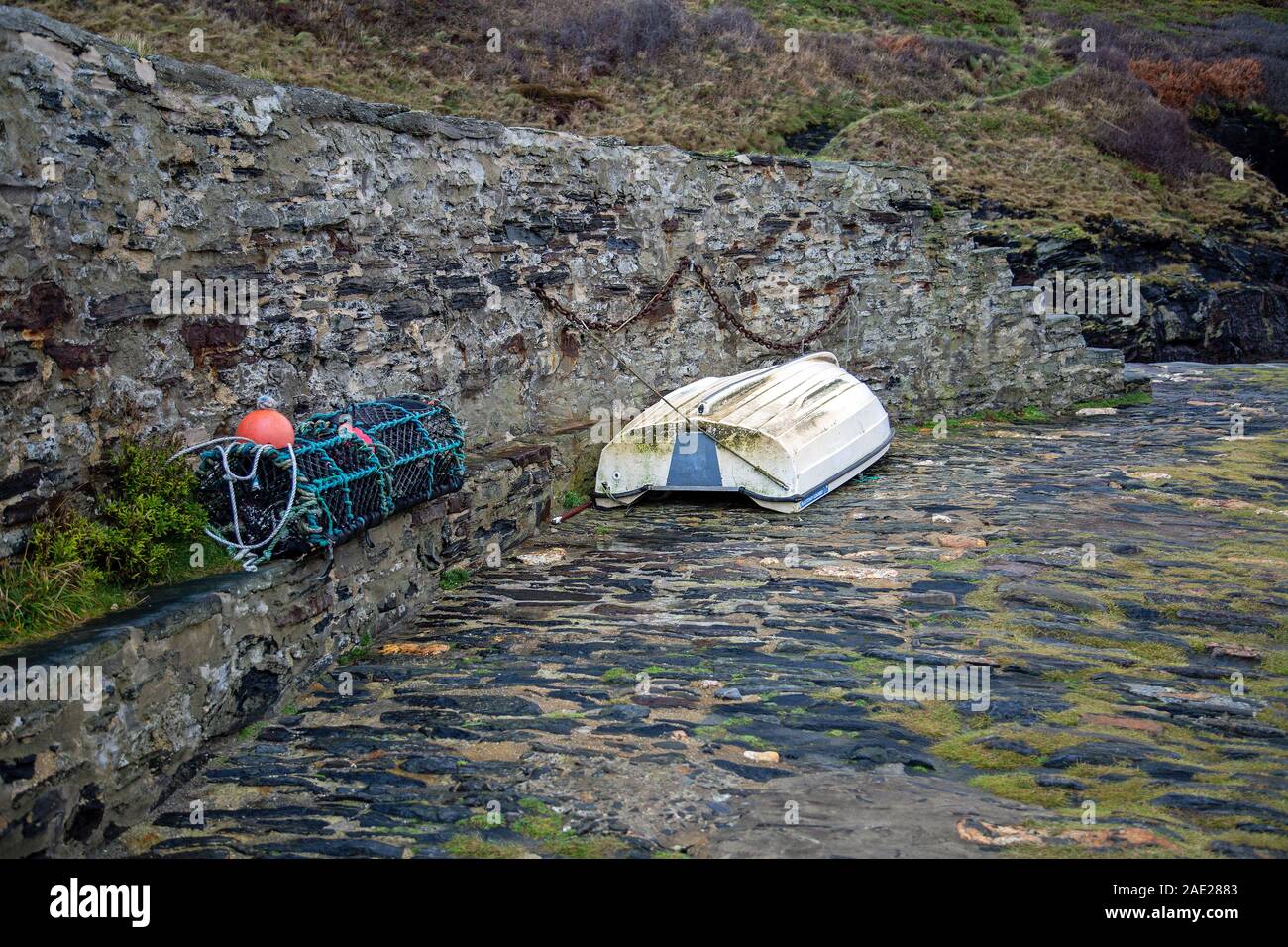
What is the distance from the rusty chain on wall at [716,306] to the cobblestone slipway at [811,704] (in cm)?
185

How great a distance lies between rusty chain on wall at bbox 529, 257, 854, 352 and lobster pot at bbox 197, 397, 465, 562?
272cm

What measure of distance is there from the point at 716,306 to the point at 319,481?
5.77m

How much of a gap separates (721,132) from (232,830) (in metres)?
15.9

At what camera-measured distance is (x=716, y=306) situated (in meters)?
10.5

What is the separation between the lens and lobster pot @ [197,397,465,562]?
5328 millimetres

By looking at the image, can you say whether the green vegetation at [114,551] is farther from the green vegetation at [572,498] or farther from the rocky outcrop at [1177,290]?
the rocky outcrop at [1177,290]

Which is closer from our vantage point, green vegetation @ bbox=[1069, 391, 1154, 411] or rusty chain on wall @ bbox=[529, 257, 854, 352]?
rusty chain on wall @ bbox=[529, 257, 854, 352]

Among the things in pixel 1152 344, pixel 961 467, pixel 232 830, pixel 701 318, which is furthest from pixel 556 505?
pixel 1152 344

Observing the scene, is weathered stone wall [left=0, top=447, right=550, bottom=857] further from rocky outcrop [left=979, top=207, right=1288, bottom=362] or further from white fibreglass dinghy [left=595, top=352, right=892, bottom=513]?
rocky outcrop [left=979, top=207, right=1288, bottom=362]

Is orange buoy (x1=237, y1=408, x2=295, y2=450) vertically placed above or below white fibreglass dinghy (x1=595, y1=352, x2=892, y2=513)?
above

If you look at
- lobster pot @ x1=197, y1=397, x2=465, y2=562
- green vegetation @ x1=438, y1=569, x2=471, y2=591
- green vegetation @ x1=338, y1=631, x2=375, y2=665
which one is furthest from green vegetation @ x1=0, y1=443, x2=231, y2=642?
green vegetation @ x1=438, y1=569, x2=471, y2=591

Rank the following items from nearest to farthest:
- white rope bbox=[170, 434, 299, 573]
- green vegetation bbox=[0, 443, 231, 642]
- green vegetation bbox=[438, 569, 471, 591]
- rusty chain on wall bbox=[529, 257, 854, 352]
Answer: green vegetation bbox=[0, 443, 231, 642] < white rope bbox=[170, 434, 299, 573] < green vegetation bbox=[438, 569, 471, 591] < rusty chain on wall bbox=[529, 257, 854, 352]

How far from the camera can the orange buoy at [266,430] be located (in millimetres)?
5391

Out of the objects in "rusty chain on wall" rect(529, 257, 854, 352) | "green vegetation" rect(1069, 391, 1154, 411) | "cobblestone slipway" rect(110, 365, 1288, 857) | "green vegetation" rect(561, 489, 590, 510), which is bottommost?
"cobblestone slipway" rect(110, 365, 1288, 857)
